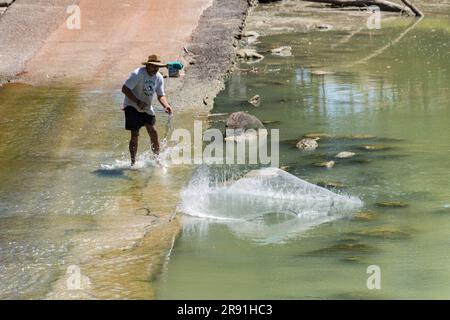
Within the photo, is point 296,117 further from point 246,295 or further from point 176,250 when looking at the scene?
point 246,295

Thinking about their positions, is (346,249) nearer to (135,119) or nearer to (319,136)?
(135,119)

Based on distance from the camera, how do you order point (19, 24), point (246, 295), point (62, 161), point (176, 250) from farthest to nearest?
point (19, 24) → point (62, 161) → point (176, 250) → point (246, 295)

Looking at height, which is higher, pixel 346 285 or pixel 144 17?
pixel 144 17

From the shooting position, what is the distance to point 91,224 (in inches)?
444

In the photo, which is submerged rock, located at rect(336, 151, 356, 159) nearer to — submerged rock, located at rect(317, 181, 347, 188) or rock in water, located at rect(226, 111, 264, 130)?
submerged rock, located at rect(317, 181, 347, 188)

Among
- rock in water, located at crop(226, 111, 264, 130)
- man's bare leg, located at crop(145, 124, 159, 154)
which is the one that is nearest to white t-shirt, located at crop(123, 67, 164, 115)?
man's bare leg, located at crop(145, 124, 159, 154)

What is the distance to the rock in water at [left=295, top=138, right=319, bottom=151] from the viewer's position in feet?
47.6

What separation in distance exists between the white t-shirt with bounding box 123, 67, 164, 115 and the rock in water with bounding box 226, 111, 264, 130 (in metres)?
2.18

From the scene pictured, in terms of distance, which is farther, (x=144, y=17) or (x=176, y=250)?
(x=144, y=17)

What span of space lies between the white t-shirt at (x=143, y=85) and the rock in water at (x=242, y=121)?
7.14 feet

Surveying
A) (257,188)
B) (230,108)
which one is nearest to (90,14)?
(230,108)

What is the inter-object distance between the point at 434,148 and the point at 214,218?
13.6ft

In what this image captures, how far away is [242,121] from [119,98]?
2554 mm

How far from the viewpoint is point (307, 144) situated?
1462 centimetres
